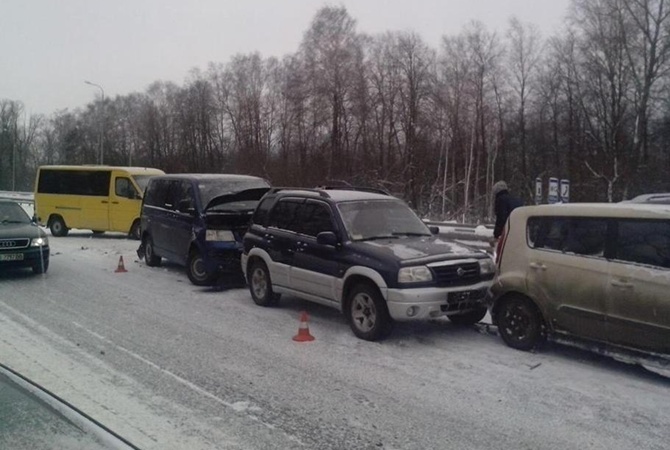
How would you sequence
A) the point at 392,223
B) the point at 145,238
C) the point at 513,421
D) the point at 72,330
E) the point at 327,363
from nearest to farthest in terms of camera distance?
the point at 513,421 → the point at 327,363 → the point at 72,330 → the point at 392,223 → the point at 145,238

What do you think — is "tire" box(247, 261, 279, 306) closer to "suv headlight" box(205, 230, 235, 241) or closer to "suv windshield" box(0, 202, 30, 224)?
"suv headlight" box(205, 230, 235, 241)

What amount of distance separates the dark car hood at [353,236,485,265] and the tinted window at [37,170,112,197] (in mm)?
14986

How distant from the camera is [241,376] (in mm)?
6250

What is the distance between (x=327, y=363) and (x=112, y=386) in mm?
2230

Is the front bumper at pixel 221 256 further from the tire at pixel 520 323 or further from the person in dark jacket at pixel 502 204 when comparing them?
the tire at pixel 520 323

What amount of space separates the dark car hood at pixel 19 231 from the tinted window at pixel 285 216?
17.3 ft

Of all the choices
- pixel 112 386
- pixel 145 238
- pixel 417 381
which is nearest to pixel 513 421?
pixel 417 381

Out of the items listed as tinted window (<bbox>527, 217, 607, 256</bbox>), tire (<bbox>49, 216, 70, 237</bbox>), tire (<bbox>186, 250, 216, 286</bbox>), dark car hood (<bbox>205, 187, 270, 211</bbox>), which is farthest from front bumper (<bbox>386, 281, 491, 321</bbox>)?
tire (<bbox>49, 216, 70, 237</bbox>)

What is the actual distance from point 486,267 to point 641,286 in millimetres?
2230

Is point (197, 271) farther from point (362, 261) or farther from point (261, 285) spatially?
point (362, 261)

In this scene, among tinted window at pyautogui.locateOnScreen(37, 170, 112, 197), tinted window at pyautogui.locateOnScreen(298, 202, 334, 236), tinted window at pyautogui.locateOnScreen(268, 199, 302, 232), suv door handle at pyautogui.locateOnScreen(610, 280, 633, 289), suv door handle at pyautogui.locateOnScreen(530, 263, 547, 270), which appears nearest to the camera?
suv door handle at pyautogui.locateOnScreen(610, 280, 633, 289)

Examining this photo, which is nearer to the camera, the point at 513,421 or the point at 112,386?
the point at 513,421

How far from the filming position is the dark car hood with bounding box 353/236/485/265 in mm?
7449

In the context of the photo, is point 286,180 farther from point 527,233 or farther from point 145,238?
point 527,233
